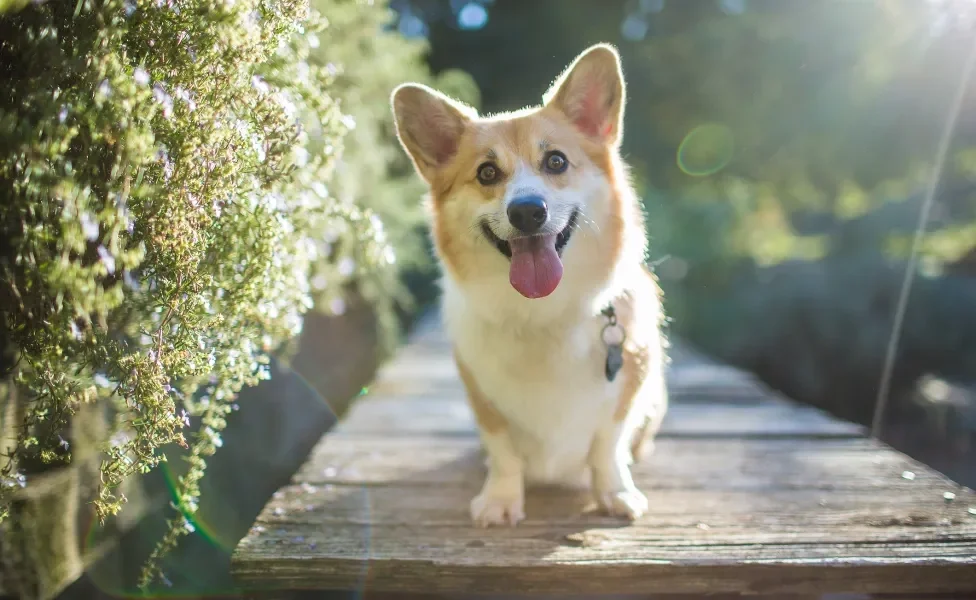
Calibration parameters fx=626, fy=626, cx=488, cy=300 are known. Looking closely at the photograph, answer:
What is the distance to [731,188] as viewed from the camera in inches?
256

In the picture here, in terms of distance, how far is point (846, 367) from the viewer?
4.16 metres

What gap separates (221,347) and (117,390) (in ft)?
0.78

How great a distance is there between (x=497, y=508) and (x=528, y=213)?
0.82m

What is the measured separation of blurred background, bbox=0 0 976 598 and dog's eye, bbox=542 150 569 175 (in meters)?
1.03

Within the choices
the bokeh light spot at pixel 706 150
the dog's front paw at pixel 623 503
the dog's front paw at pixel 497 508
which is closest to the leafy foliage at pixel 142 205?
the dog's front paw at pixel 497 508

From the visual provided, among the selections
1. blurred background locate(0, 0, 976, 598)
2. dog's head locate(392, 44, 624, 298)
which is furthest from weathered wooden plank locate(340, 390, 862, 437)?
dog's head locate(392, 44, 624, 298)

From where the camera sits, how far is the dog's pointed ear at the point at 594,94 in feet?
5.90

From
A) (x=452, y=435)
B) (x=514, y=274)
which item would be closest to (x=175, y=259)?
(x=514, y=274)

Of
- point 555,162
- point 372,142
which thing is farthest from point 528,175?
point 372,142

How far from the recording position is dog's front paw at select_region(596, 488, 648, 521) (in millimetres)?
1737

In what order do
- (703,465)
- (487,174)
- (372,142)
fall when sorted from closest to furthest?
(487,174) → (703,465) → (372,142)

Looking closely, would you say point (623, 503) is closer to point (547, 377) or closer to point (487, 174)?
point (547, 377)

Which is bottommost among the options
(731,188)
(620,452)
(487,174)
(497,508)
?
(497,508)

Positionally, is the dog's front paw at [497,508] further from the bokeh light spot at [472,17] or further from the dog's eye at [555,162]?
the bokeh light spot at [472,17]
